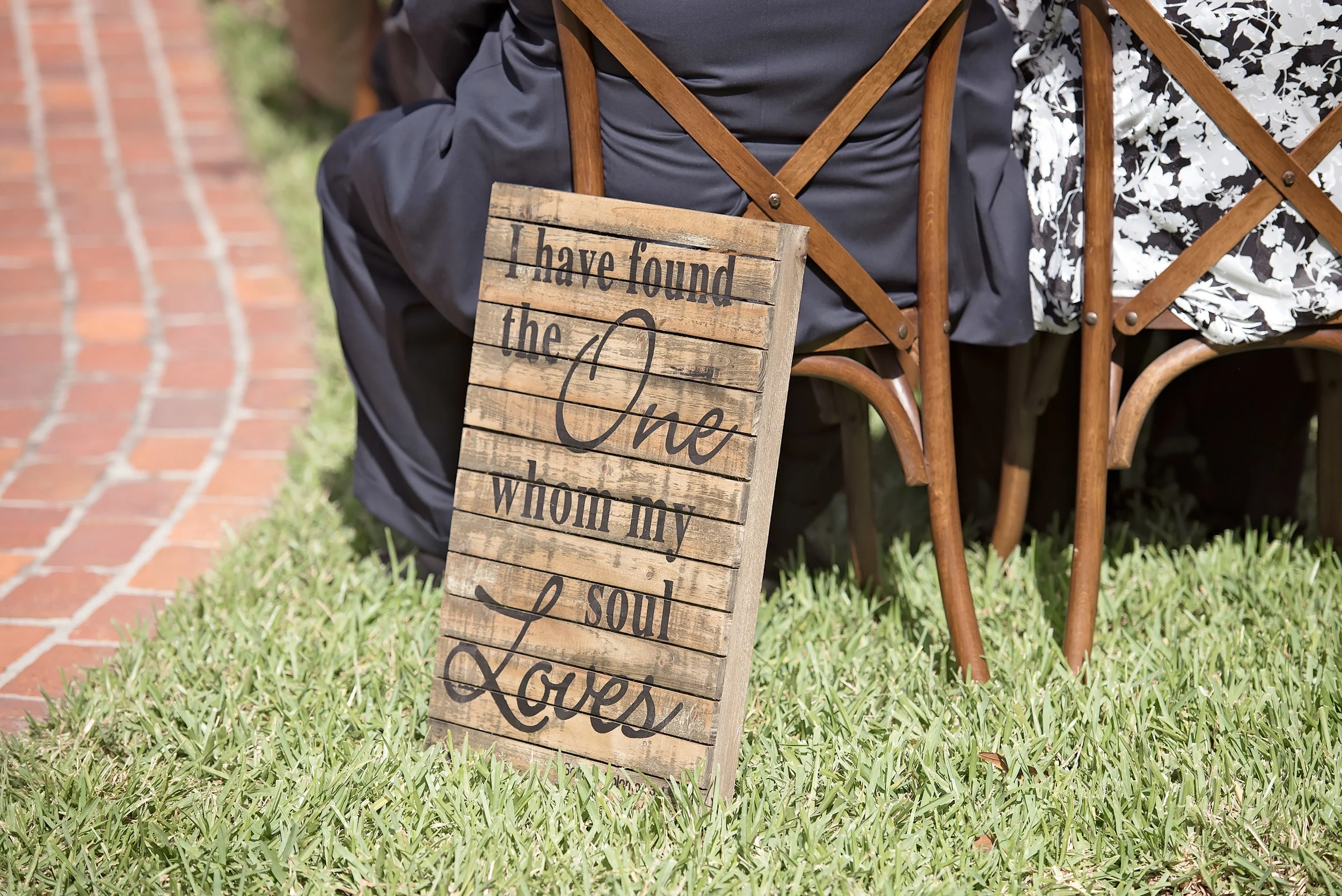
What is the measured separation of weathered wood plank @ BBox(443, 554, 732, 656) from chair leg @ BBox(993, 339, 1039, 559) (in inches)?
32.2

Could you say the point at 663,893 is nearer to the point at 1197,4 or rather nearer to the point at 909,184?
the point at 909,184

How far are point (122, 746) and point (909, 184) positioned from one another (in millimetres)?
1489

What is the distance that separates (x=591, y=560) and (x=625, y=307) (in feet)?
1.19

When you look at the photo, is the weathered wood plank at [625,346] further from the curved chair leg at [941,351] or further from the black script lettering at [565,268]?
the curved chair leg at [941,351]

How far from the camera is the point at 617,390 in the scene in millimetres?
1723

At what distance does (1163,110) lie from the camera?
5.94ft

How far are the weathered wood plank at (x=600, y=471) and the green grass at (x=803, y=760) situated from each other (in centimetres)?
42

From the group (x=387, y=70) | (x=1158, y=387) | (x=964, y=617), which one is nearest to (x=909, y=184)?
(x=1158, y=387)

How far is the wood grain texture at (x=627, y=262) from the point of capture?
1.65 metres

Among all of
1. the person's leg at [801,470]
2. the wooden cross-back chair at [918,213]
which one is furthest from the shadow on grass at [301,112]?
the wooden cross-back chair at [918,213]

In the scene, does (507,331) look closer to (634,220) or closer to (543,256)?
(543,256)

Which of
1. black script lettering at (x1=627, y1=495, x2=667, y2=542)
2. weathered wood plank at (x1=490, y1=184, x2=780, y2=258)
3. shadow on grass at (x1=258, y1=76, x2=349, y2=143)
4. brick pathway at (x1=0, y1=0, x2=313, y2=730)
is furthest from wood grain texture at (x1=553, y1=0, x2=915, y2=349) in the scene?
shadow on grass at (x1=258, y1=76, x2=349, y2=143)

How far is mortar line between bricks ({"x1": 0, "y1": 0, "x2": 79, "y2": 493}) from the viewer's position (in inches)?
119

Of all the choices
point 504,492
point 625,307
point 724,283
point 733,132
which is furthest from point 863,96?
point 504,492
